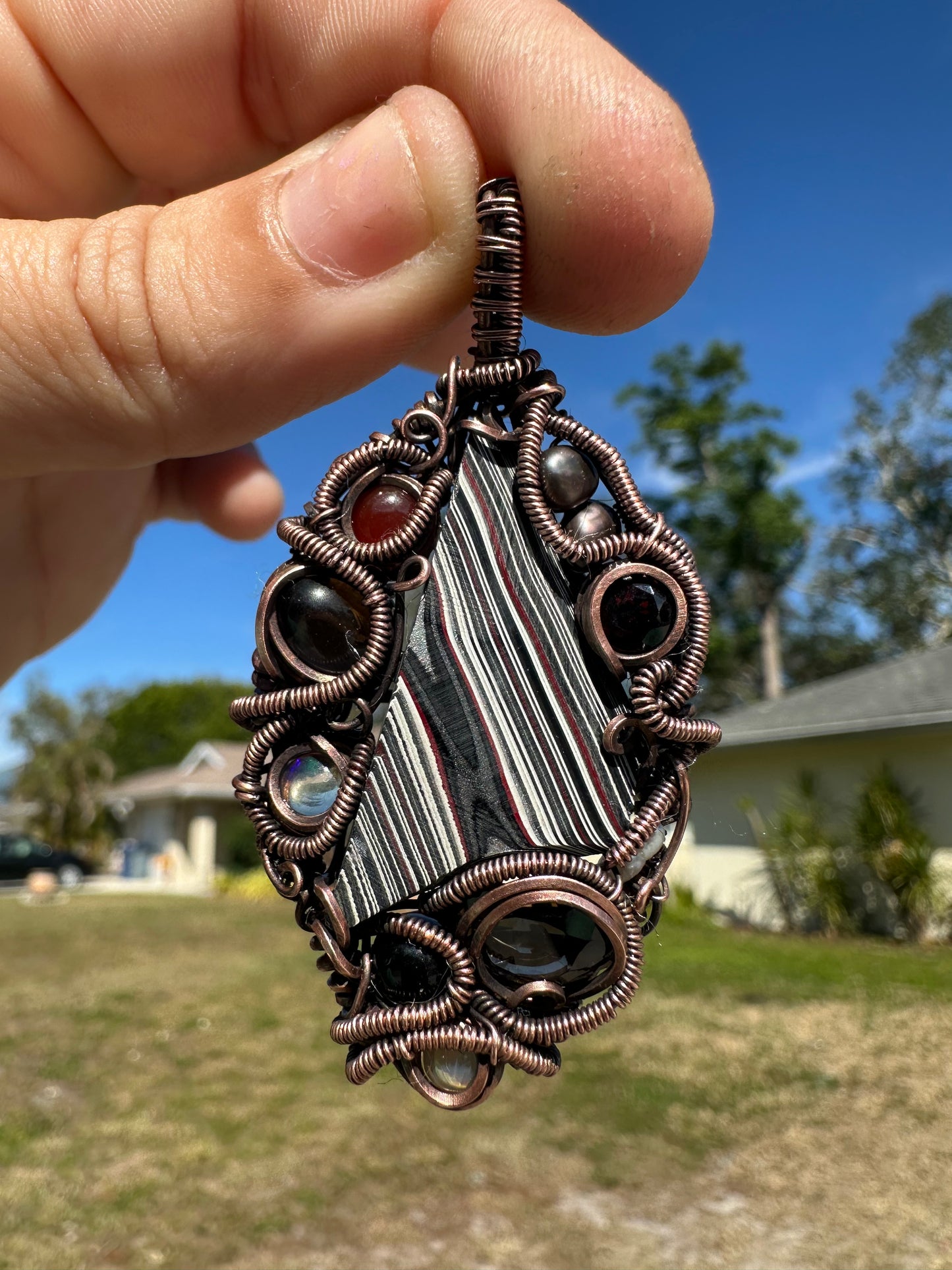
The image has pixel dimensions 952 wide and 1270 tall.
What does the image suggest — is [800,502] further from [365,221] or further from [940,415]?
[365,221]

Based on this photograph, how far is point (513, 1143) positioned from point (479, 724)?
15.4ft

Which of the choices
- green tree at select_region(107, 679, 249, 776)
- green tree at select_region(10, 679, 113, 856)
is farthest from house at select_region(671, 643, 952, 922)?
green tree at select_region(107, 679, 249, 776)

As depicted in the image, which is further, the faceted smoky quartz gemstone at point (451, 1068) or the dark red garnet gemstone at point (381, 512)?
the dark red garnet gemstone at point (381, 512)

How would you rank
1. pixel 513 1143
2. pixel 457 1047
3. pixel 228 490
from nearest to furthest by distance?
pixel 457 1047 → pixel 228 490 → pixel 513 1143

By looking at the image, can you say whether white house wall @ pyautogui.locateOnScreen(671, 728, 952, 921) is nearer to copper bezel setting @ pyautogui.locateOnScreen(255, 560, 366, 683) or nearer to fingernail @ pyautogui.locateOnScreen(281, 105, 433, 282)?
copper bezel setting @ pyautogui.locateOnScreen(255, 560, 366, 683)

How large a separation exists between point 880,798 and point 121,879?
23292 millimetres

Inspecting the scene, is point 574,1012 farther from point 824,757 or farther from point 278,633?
point 824,757

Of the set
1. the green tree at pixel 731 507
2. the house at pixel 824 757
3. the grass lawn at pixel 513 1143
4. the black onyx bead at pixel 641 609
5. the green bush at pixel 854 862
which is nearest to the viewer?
the black onyx bead at pixel 641 609

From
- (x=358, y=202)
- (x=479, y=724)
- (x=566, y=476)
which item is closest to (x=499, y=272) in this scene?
(x=358, y=202)

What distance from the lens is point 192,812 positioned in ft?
84.1

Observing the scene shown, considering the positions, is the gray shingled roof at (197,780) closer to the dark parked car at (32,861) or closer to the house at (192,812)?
the house at (192,812)

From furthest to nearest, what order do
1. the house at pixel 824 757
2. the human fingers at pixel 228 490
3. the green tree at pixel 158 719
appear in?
the green tree at pixel 158 719 < the house at pixel 824 757 < the human fingers at pixel 228 490

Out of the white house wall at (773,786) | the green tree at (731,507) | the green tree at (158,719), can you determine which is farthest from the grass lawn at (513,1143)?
the green tree at (158,719)

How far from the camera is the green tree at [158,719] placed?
148ft
